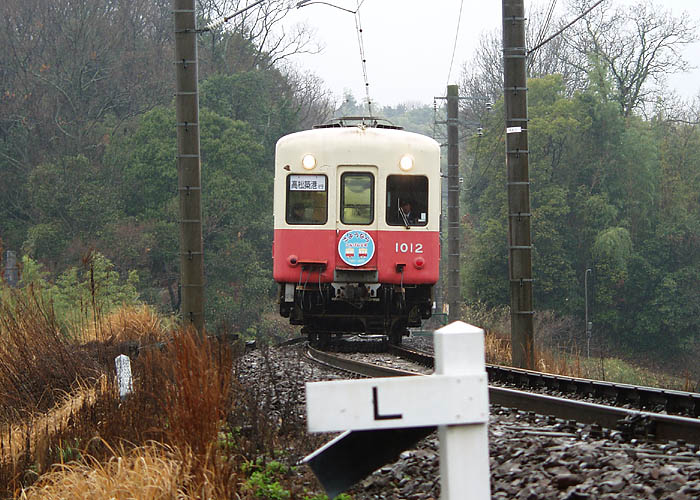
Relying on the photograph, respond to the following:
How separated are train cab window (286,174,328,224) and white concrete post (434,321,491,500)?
37.3 ft

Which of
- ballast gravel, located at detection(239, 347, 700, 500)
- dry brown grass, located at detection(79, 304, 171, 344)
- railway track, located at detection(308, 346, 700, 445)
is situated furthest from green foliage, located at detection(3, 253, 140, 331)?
ballast gravel, located at detection(239, 347, 700, 500)

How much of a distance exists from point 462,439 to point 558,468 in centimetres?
241

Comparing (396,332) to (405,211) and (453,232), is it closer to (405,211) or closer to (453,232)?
(405,211)

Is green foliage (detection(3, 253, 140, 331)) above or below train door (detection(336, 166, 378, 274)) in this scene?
below

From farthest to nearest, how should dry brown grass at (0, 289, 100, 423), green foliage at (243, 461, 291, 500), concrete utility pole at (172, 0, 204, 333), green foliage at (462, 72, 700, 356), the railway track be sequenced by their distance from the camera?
green foliage at (462, 72, 700, 356), concrete utility pole at (172, 0, 204, 333), dry brown grass at (0, 289, 100, 423), the railway track, green foliage at (243, 461, 291, 500)

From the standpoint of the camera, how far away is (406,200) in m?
14.0

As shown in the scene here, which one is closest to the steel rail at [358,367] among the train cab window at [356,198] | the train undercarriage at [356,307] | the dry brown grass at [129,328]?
the train undercarriage at [356,307]

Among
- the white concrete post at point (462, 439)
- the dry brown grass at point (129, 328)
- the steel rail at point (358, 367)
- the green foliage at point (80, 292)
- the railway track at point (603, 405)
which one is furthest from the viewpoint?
the dry brown grass at point (129, 328)

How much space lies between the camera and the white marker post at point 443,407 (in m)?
2.46

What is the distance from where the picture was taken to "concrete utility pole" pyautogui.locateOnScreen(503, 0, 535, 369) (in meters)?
12.7

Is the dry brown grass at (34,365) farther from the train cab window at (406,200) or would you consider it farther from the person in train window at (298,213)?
the train cab window at (406,200)

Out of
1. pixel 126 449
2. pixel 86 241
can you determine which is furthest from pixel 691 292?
pixel 126 449

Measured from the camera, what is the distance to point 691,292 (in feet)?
153

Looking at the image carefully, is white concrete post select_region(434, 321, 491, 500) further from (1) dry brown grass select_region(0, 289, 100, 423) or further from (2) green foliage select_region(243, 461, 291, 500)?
(1) dry brown grass select_region(0, 289, 100, 423)
